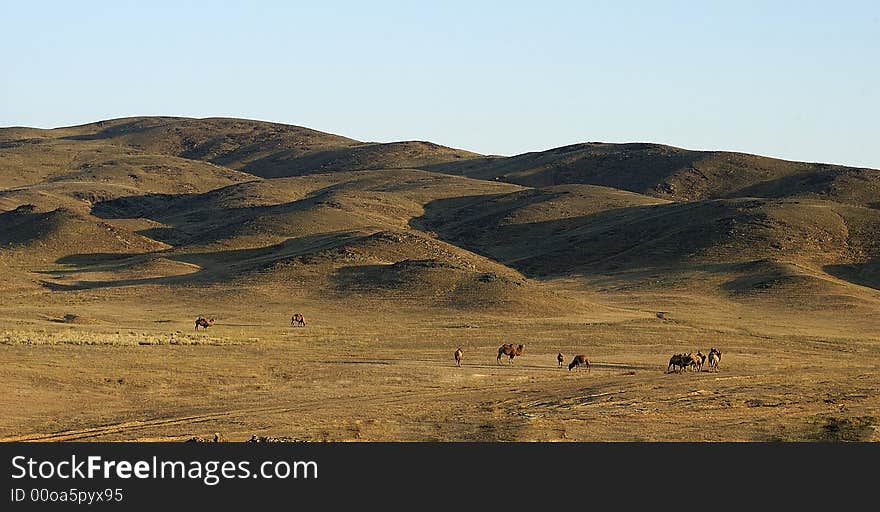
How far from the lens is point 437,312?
228 ft

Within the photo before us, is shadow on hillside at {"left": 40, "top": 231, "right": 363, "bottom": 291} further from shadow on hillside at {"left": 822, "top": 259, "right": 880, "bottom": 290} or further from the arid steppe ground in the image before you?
shadow on hillside at {"left": 822, "top": 259, "right": 880, "bottom": 290}

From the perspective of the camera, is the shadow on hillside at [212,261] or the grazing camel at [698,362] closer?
the grazing camel at [698,362]

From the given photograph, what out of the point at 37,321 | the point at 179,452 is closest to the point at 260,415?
the point at 179,452

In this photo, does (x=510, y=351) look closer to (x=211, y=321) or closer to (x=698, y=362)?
(x=698, y=362)

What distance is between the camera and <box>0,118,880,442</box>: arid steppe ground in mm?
29672

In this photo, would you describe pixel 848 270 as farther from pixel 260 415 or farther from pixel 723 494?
pixel 723 494

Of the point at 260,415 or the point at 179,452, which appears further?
the point at 260,415

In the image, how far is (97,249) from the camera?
108m

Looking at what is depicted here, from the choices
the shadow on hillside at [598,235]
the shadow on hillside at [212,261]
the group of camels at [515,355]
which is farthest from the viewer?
the shadow on hillside at [598,235]

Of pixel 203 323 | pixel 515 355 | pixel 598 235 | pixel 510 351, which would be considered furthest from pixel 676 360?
pixel 598 235

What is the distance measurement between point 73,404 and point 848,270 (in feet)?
262

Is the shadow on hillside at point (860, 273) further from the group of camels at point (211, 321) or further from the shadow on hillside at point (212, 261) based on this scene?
the group of camels at point (211, 321)

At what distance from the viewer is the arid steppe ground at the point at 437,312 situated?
29672 mm

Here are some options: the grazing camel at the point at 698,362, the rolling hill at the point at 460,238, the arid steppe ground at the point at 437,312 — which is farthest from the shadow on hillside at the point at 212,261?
the grazing camel at the point at 698,362
